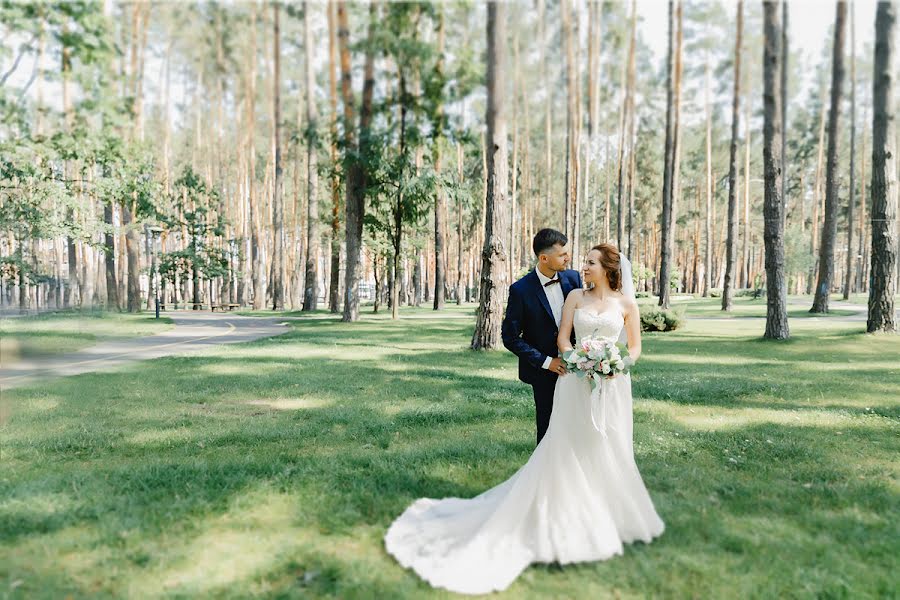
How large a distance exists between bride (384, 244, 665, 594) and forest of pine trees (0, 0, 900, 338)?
30.4 feet

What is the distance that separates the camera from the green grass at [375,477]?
3643 millimetres

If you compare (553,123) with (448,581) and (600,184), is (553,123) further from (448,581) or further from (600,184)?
(448,581)

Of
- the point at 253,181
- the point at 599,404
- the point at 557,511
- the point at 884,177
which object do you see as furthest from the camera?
the point at 253,181

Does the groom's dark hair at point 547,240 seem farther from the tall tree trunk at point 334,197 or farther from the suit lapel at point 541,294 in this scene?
the tall tree trunk at point 334,197

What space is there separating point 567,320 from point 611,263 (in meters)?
0.57

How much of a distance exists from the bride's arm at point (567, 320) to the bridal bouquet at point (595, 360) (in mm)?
282

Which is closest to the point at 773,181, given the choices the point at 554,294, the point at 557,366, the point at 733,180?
the point at 733,180

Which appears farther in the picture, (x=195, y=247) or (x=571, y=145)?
(x=195, y=247)

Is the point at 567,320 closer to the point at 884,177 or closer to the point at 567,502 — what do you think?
the point at 567,502

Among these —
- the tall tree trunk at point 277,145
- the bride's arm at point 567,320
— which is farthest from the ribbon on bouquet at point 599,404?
the tall tree trunk at point 277,145

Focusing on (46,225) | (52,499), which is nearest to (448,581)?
(52,499)

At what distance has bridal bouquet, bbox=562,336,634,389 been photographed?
13.9 ft

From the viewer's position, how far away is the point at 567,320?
183 inches

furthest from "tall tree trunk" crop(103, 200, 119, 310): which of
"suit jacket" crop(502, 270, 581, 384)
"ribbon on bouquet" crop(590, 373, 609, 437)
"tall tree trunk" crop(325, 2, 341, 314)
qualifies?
"ribbon on bouquet" crop(590, 373, 609, 437)
